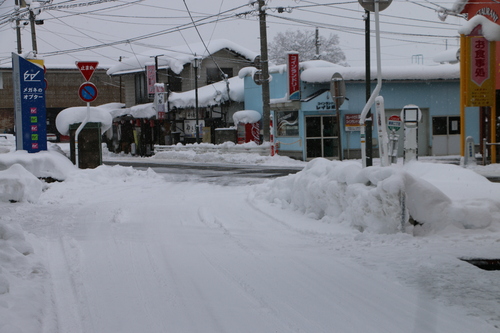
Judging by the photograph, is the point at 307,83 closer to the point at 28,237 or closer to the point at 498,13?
the point at 498,13

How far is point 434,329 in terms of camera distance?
451 centimetres

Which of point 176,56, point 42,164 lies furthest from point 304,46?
point 42,164

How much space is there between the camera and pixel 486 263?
669cm

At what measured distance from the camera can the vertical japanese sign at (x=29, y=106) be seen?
17266 millimetres

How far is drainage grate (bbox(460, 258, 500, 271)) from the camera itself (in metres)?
→ 6.52

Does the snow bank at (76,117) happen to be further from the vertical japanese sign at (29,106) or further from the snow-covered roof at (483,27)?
the snow-covered roof at (483,27)

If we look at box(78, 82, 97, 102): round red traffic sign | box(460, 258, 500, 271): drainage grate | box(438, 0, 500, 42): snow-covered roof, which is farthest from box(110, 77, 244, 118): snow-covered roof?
box(460, 258, 500, 271): drainage grate

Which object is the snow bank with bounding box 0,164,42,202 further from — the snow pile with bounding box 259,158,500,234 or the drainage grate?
the drainage grate

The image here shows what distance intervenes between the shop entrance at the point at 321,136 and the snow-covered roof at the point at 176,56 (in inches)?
545

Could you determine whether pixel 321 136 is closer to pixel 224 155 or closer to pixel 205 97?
pixel 224 155

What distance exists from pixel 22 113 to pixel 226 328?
14709 millimetres

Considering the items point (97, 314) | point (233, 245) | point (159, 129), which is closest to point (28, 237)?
point (233, 245)

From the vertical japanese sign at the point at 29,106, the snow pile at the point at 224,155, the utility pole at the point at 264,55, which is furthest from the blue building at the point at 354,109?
the vertical japanese sign at the point at 29,106

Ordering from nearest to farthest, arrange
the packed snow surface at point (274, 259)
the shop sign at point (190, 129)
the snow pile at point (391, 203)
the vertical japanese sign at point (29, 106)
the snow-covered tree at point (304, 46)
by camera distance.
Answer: the packed snow surface at point (274, 259), the snow pile at point (391, 203), the vertical japanese sign at point (29, 106), the shop sign at point (190, 129), the snow-covered tree at point (304, 46)
